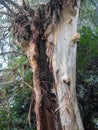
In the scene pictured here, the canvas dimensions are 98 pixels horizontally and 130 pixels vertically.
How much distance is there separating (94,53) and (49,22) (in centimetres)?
132

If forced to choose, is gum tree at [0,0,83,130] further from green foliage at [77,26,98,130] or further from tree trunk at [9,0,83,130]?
green foliage at [77,26,98,130]

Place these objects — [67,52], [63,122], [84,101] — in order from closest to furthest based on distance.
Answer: [63,122] → [67,52] → [84,101]

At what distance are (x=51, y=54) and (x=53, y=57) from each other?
57mm

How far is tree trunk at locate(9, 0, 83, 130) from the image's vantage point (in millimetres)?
3160

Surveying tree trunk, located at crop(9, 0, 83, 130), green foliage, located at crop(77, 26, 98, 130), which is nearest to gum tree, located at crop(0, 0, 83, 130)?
tree trunk, located at crop(9, 0, 83, 130)

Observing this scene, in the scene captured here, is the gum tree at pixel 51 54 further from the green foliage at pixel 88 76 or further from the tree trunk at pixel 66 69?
the green foliage at pixel 88 76

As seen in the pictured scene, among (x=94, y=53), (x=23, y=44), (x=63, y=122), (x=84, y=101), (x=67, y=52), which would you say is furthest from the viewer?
(x=94, y=53)

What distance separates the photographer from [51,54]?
3348mm

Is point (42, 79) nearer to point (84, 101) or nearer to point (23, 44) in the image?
point (23, 44)

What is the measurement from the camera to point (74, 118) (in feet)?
10.2

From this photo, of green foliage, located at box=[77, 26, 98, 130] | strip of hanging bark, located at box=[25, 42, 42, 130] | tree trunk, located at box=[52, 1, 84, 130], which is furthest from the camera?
green foliage, located at box=[77, 26, 98, 130]

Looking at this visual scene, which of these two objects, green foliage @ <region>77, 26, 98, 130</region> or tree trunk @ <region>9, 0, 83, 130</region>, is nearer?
tree trunk @ <region>9, 0, 83, 130</region>

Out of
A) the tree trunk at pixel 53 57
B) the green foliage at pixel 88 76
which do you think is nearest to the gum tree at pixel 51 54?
the tree trunk at pixel 53 57

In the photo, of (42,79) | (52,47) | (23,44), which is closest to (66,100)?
(42,79)
